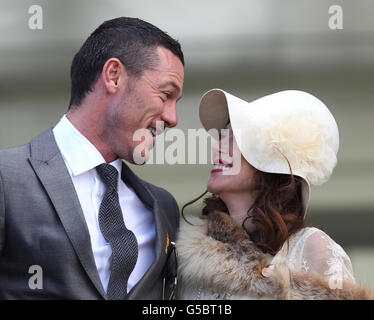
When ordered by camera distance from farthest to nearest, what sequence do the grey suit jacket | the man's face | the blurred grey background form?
the blurred grey background, the man's face, the grey suit jacket

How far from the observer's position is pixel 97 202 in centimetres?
143

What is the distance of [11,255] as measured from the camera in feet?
4.27

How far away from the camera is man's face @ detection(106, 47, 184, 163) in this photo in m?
1.52

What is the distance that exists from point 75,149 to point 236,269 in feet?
1.54

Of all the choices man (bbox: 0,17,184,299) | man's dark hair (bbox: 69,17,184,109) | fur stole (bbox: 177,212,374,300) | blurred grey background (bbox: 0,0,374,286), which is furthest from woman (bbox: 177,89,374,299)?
blurred grey background (bbox: 0,0,374,286)

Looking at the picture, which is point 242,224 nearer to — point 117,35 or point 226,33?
point 117,35

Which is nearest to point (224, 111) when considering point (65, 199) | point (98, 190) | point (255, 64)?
point (98, 190)

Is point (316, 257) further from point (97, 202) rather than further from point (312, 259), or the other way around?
point (97, 202)

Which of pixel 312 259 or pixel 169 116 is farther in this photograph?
pixel 169 116

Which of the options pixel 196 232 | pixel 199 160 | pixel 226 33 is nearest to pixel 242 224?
pixel 196 232

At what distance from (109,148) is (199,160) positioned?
1.28 metres

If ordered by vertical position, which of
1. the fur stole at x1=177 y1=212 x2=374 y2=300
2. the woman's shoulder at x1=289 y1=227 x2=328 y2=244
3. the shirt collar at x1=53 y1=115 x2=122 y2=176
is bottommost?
the fur stole at x1=177 y1=212 x2=374 y2=300

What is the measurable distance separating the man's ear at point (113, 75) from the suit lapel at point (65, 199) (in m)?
0.23

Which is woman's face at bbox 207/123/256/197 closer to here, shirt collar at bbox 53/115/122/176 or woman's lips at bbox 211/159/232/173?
woman's lips at bbox 211/159/232/173
